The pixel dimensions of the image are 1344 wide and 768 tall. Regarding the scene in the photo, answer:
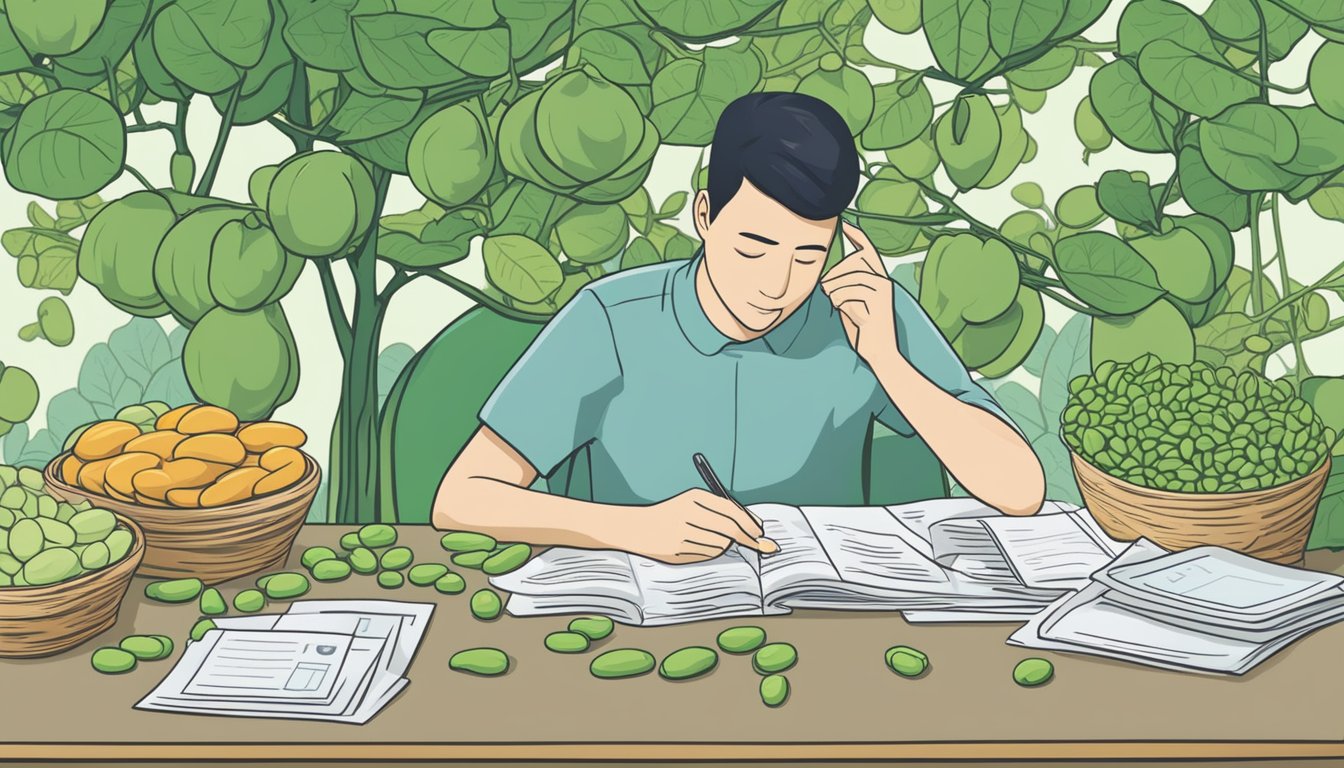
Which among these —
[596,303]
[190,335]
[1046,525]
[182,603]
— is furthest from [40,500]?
[1046,525]

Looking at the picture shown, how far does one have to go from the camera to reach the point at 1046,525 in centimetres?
252

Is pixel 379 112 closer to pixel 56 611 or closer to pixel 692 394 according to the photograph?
pixel 692 394

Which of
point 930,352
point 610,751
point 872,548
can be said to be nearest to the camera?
point 610,751

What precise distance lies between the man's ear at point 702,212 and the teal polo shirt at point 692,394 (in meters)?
0.17

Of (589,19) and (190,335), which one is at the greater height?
(589,19)

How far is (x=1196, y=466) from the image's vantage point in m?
2.40

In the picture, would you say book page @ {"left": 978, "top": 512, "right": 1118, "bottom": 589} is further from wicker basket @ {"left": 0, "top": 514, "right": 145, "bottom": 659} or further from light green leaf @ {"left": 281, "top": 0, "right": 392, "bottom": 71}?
light green leaf @ {"left": 281, "top": 0, "right": 392, "bottom": 71}

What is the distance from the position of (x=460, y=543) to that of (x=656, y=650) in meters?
0.51

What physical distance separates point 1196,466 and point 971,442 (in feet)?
1.38

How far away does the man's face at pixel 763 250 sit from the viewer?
242cm

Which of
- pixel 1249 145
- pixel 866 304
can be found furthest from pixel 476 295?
pixel 1249 145

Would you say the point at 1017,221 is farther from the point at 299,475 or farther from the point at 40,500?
the point at 40,500

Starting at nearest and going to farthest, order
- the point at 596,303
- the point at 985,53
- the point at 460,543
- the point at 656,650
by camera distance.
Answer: the point at 656,650, the point at 460,543, the point at 596,303, the point at 985,53

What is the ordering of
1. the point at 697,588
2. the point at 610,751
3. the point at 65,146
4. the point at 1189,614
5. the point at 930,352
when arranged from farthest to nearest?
the point at 65,146, the point at 930,352, the point at 697,588, the point at 1189,614, the point at 610,751
